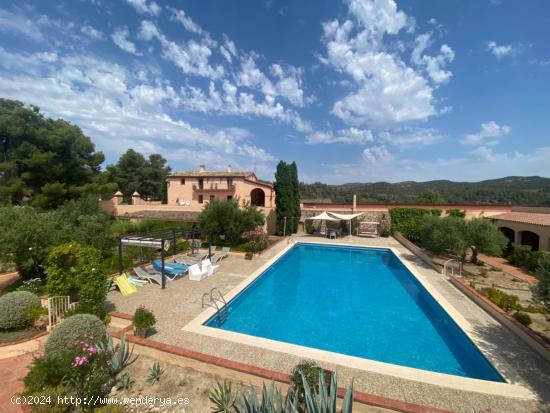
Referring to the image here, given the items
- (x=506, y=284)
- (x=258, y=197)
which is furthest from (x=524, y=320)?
(x=258, y=197)

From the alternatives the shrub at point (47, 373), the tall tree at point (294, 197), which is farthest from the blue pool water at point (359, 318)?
the tall tree at point (294, 197)

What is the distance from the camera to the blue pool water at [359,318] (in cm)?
659

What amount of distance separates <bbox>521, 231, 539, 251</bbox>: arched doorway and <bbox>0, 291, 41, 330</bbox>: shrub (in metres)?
24.7

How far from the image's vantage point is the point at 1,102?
861 inches

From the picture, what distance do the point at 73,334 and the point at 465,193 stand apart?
70.6 metres

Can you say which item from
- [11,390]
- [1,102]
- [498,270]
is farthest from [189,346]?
[1,102]

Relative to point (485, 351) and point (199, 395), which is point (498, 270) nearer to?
point (485, 351)

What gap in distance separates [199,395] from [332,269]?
11596 mm

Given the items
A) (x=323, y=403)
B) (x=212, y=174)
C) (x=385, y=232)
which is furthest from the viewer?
(x=212, y=174)

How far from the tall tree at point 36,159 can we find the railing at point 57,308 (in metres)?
20.2

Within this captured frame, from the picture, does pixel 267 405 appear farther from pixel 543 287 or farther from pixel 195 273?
pixel 195 273

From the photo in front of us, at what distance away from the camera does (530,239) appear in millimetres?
15773

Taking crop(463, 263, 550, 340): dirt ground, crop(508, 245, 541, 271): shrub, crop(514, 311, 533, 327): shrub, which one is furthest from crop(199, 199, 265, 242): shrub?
crop(508, 245, 541, 271): shrub

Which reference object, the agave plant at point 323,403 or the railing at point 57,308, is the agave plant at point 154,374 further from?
the railing at point 57,308
